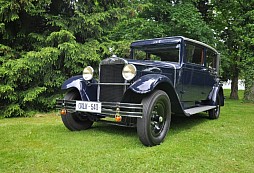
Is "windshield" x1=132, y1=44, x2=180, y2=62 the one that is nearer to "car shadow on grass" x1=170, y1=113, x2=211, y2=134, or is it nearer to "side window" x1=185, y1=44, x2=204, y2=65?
"side window" x1=185, y1=44, x2=204, y2=65

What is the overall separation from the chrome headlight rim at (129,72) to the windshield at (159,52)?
58.2 inches

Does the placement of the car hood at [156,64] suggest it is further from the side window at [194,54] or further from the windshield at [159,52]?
the side window at [194,54]

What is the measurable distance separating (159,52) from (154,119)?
193 cm

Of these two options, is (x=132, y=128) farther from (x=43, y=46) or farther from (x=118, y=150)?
(x=43, y=46)

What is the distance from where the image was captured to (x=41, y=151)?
3092 millimetres

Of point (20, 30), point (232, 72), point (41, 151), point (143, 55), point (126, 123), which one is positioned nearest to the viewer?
point (41, 151)

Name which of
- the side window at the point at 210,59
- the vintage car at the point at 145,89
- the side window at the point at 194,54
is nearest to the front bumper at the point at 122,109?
the vintage car at the point at 145,89

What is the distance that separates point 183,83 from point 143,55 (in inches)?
46.4

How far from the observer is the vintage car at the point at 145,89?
11.1 feet

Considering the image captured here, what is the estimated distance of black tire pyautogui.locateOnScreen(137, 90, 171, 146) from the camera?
329cm

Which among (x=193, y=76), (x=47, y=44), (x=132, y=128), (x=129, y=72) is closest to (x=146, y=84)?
(x=129, y=72)

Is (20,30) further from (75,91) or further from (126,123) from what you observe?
(126,123)

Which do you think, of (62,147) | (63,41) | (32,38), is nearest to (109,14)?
(63,41)

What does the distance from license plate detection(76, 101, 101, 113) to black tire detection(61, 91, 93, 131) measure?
1.71 ft
